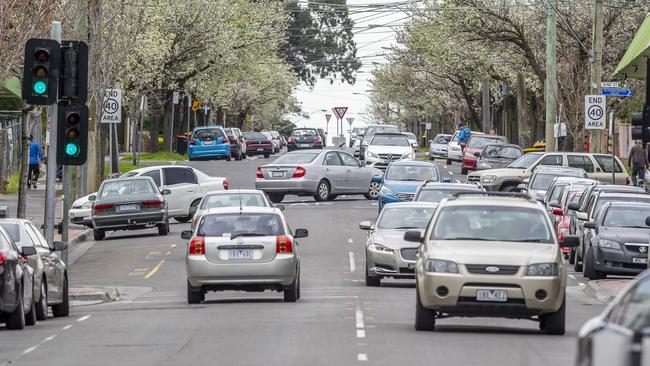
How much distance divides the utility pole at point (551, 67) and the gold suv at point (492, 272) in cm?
3224

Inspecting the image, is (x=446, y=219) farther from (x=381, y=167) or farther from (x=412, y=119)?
(x=412, y=119)

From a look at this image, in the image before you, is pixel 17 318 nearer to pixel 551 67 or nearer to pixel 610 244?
pixel 610 244

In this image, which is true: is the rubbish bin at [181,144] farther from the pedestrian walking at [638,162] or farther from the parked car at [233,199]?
the parked car at [233,199]

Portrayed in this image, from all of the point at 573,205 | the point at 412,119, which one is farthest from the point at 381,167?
the point at 412,119

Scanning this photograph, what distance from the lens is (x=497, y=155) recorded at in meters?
55.1

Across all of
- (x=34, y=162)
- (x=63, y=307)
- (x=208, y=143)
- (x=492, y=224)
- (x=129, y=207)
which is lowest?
(x=63, y=307)

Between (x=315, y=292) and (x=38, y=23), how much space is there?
358 inches

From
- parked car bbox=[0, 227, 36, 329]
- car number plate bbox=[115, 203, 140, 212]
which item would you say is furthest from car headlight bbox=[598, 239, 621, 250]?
car number plate bbox=[115, 203, 140, 212]

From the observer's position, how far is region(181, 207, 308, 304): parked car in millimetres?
21672

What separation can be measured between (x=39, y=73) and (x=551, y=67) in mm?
29795

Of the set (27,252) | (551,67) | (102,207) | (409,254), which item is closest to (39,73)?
(27,252)

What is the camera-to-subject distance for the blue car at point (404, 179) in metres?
38.2

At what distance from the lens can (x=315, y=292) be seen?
24656mm

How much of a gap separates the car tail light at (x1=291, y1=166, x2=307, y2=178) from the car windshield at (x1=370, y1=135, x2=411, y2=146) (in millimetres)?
11287
